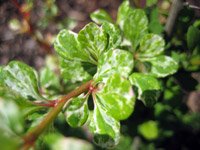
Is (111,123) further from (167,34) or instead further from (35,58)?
(35,58)

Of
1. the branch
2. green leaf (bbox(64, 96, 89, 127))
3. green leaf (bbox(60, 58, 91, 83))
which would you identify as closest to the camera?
the branch

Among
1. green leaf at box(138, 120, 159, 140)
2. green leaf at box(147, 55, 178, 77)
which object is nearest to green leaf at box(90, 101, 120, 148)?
green leaf at box(147, 55, 178, 77)

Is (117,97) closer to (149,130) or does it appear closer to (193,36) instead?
(193,36)

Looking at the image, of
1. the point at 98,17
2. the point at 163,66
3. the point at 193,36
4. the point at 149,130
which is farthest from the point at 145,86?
the point at 149,130

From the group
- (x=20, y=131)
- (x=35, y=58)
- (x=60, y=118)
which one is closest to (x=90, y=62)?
(x=20, y=131)

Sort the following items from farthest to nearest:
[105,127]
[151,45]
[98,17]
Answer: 1. [98,17]
2. [151,45]
3. [105,127]

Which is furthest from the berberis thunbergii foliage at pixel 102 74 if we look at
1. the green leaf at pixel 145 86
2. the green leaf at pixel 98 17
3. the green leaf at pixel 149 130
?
the green leaf at pixel 149 130

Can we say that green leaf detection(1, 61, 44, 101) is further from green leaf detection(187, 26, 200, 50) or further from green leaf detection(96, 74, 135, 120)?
green leaf detection(187, 26, 200, 50)

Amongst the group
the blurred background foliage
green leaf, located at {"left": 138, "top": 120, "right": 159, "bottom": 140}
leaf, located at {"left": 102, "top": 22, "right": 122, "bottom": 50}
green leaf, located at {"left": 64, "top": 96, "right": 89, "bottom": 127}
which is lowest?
green leaf, located at {"left": 138, "top": 120, "right": 159, "bottom": 140}
